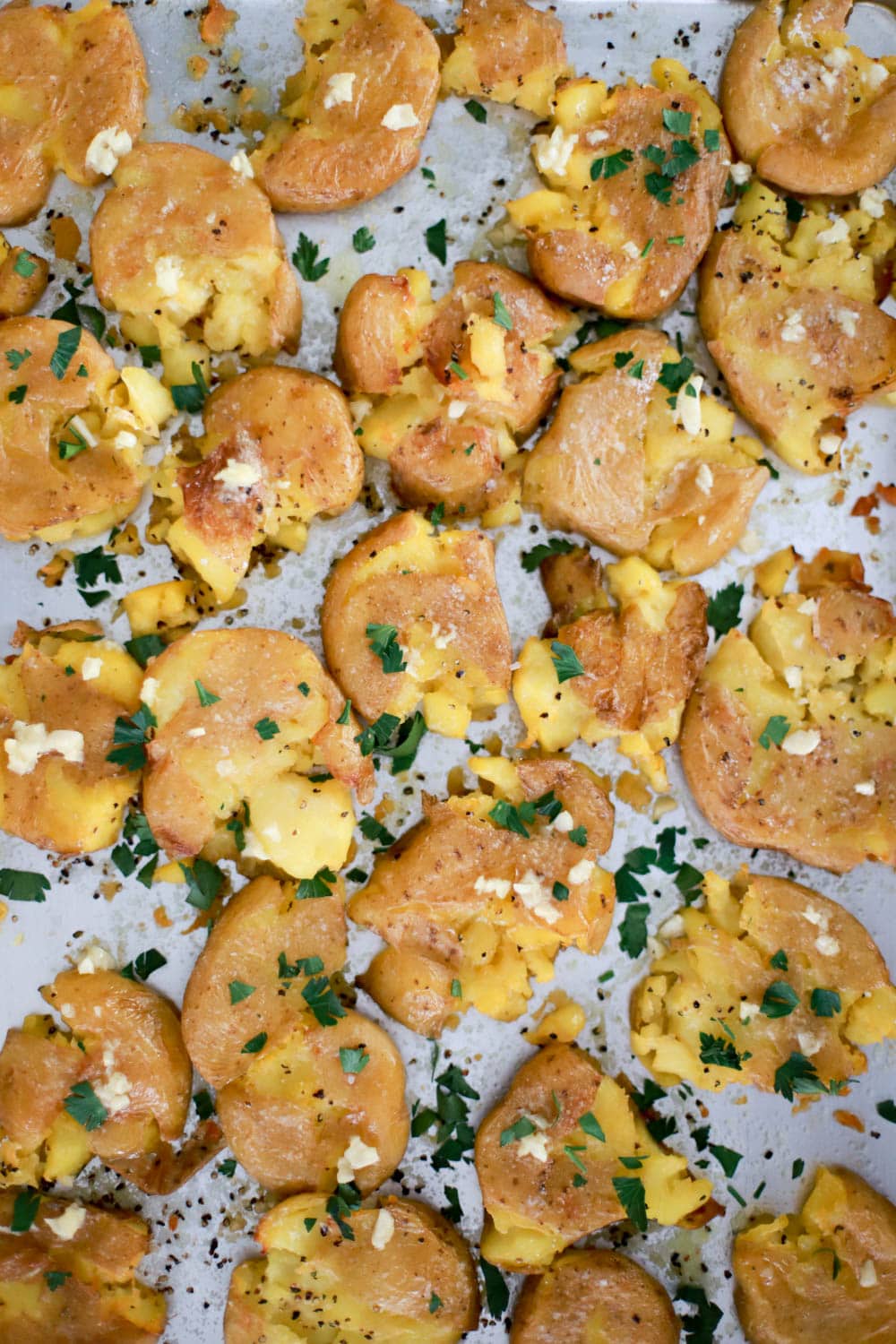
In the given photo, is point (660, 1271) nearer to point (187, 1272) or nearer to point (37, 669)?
point (187, 1272)

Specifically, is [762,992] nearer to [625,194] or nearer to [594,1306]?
[594,1306]

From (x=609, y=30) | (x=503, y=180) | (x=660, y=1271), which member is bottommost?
(x=660, y=1271)

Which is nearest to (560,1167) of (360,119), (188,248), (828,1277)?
(828,1277)

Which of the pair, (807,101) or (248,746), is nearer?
(248,746)

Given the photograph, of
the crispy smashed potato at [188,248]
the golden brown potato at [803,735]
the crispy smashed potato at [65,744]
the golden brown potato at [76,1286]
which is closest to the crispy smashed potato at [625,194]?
the crispy smashed potato at [188,248]

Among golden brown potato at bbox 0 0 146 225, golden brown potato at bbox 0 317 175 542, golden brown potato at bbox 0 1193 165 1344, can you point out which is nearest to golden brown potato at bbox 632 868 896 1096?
golden brown potato at bbox 0 1193 165 1344

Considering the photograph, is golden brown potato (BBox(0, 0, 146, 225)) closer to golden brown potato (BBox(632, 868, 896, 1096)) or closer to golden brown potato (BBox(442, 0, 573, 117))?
golden brown potato (BBox(442, 0, 573, 117))

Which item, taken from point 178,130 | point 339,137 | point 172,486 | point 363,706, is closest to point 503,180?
point 339,137
